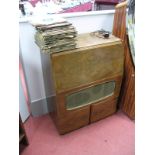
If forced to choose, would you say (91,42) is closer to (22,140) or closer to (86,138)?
(86,138)

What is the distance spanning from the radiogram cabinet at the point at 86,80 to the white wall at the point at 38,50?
0.17 m

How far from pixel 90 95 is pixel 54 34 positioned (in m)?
0.70

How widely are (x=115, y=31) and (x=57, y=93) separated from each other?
872mm

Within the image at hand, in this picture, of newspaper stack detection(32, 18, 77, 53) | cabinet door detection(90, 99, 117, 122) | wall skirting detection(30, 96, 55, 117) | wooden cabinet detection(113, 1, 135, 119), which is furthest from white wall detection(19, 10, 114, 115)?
cabinet door detection(90, 99, 117, 122)

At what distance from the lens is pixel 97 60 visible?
57.4 inches

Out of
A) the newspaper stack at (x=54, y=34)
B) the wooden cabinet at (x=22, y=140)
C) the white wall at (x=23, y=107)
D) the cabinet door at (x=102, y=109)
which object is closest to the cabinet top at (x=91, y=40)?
the newspaper stack at (x=54, y=34)

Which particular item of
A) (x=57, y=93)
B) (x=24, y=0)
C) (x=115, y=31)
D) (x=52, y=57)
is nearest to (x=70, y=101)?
(x=57, y=93)

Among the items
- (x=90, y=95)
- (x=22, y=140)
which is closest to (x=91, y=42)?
(x=90, y=95)

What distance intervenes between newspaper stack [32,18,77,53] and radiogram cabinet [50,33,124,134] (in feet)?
0.18

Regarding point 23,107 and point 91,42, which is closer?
point 91,42

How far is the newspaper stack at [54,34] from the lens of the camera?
3.91 ft

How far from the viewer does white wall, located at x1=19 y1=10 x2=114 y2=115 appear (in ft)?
5.10

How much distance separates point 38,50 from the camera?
5.42 feet
